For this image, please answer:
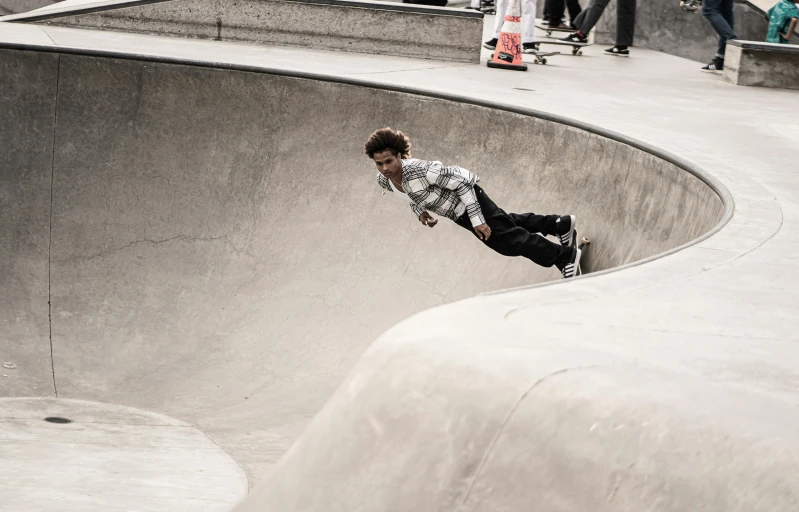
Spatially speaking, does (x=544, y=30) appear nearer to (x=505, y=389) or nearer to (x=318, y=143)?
(x=318, y=143)

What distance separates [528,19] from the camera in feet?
44.4

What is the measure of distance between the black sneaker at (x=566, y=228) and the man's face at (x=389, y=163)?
45.3 inches

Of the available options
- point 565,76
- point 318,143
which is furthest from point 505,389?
point 565,76

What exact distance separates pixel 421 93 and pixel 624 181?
2362 mm

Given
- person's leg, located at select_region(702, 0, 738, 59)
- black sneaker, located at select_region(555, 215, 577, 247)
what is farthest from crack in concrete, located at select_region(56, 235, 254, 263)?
person's leg, located at select_region(702, 0, 738, 59)

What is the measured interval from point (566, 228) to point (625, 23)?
940cm

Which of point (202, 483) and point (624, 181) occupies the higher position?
point (624, 181)

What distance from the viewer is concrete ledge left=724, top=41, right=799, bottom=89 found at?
11.7 metres

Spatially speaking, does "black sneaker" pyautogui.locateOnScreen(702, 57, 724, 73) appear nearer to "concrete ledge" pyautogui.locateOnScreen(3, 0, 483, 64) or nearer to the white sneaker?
"concrete ledge" pyautogui.locateOnScreen(3, 0, 483, 64)

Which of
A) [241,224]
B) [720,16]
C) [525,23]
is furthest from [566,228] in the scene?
[525,23]

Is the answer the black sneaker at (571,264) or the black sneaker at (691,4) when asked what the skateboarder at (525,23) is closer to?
the black sneaker at (691,4)

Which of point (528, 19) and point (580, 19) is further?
point (580, 19)

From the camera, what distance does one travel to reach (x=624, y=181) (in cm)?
688

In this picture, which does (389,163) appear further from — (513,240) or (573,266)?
(573,266)
